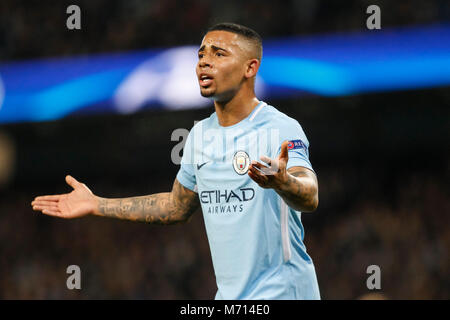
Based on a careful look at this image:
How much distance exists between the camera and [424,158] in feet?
40.0

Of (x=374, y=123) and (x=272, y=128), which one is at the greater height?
(x=374, y=123)

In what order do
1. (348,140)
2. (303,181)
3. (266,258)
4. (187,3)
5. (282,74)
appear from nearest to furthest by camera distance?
(303,181) < (266,258) < (282,74) < (348,140) < (187,3)

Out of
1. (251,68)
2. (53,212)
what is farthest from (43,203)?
(251,68)

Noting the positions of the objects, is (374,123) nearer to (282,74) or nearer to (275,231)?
(282,74)

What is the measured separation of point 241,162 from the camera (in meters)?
3.85

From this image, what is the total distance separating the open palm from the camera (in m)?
4.36

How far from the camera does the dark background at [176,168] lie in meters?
10.7

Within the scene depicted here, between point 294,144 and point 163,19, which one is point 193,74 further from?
point 294,144

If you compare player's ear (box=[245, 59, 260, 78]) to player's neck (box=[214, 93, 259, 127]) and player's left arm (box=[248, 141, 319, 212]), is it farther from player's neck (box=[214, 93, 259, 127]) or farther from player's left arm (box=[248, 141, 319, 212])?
player's left arm (box=[248, 141, 319, 212])

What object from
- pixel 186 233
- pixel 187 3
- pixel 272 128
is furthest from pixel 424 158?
pixel 272 128

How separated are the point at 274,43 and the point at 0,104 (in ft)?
17.1

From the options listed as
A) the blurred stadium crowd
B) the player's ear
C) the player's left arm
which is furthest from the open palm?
the blurred stadium crowd

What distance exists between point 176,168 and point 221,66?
9779mm
